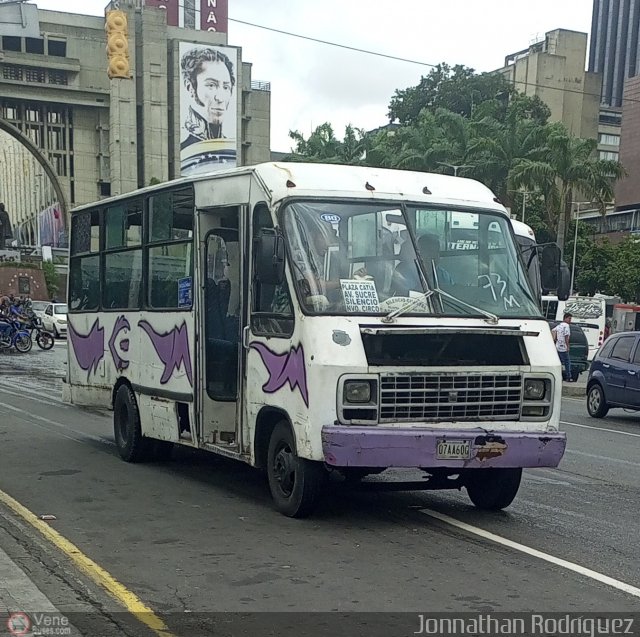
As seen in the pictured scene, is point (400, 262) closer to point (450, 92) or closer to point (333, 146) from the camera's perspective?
point (333, 146)

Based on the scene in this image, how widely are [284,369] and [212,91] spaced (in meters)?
88.2

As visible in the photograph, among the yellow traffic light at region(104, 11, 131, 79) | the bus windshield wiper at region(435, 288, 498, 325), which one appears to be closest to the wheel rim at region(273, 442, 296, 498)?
the bus windshield wiper at region(435, 288, 498, 325)

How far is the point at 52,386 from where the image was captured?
62.8 ft

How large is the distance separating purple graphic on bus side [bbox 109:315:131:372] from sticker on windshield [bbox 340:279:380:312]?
391 centimetres

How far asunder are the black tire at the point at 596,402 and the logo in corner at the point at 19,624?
45.0ft

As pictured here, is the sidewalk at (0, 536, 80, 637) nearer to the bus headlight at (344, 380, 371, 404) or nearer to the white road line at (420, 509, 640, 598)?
the bus headlight at (344, 380, 371, 404)

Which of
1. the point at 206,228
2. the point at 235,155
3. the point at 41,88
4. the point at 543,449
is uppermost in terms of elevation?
the point at 41,88

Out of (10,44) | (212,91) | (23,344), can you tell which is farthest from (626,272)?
(10,44)

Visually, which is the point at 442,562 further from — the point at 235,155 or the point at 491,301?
the point at 235,155

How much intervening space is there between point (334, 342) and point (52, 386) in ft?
44.4

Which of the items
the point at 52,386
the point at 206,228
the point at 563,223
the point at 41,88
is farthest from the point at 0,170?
the point at 206,228

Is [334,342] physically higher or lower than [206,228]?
lower

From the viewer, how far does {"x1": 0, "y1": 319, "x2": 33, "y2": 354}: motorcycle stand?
30047 millimetres

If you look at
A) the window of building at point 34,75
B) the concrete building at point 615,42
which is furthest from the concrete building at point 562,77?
the concrete building at point 615,42
